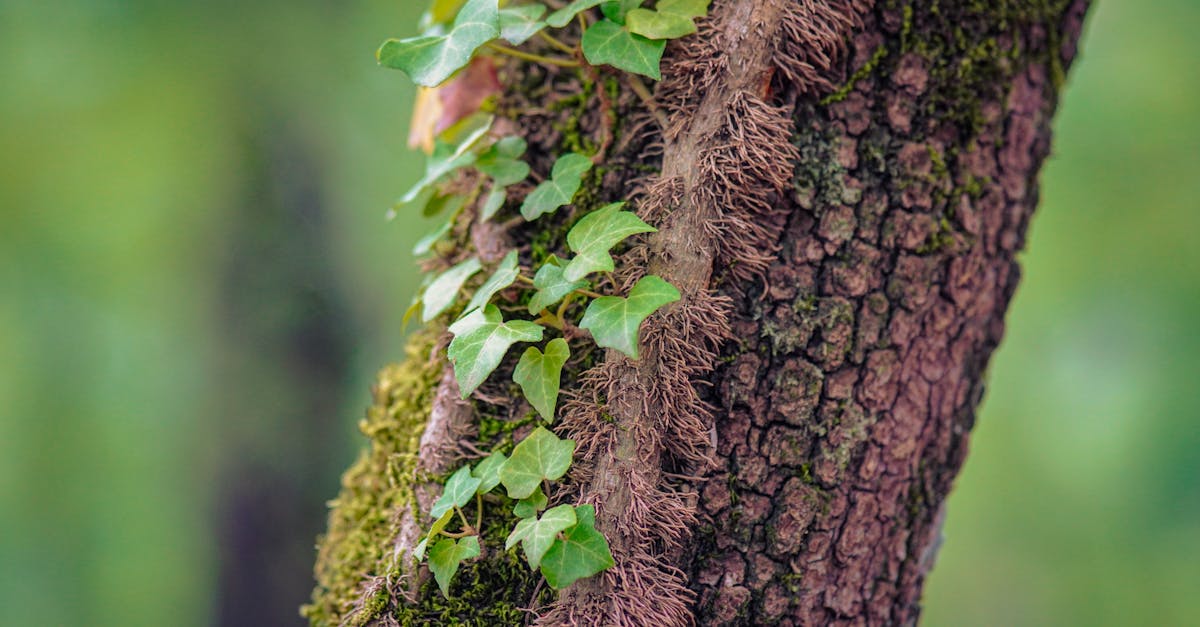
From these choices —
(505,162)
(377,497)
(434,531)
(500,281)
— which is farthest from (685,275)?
(377,497)

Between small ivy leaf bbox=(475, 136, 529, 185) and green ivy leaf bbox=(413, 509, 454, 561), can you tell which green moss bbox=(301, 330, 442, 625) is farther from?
small ivy leaf bbox=(475, 136, 529, 185)

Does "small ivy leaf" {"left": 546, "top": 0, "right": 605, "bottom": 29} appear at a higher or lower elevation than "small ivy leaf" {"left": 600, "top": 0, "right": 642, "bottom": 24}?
higher

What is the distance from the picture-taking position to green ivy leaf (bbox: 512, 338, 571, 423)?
3.07 ft

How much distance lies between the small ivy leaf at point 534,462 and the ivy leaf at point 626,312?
6.0 inches

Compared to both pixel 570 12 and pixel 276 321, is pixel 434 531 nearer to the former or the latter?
pixel 570 12

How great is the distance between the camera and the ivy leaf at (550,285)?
917mm

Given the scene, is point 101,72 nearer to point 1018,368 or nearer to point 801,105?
point 801,105

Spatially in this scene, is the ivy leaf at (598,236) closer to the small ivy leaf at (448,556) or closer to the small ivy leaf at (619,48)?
the small ivy leaf at (619,48)

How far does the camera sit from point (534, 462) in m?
0.93

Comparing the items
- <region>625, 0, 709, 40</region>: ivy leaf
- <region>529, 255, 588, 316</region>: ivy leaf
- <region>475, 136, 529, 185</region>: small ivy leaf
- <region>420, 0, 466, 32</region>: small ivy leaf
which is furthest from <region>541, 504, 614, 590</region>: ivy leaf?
<region>420, 0, 466, 32</region>: small ivy leaf

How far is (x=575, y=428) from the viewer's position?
0.97 meters

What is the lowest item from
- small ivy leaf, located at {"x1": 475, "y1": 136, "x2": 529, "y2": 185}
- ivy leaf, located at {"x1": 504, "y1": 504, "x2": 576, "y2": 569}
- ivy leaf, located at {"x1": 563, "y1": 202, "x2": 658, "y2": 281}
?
ivy leaf, located at {"x1": 504, "y1": 504, "x2": 576, "y2": 569}

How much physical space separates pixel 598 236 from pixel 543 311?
0.43ft

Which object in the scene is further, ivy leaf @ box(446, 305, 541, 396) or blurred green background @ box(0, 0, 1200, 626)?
blurred green background @ box(0, 0, 1200, 626)
